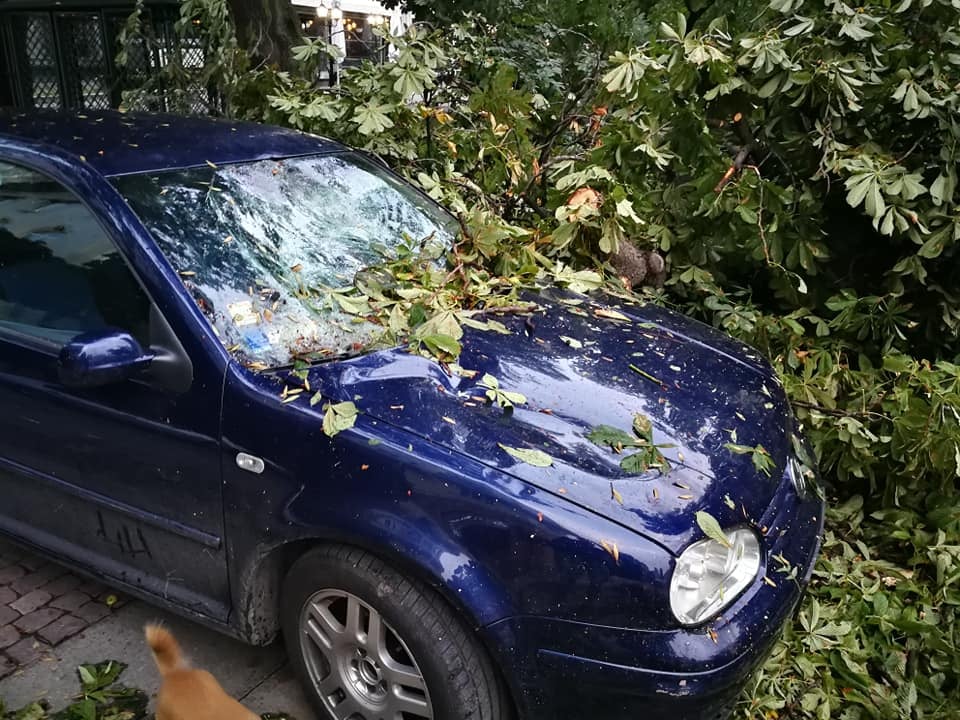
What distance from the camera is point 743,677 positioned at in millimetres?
2008

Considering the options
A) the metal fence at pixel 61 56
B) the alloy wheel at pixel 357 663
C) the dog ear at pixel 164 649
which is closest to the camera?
the dog ear at pixel 164 649

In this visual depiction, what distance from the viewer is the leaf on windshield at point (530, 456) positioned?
2034 millimetres

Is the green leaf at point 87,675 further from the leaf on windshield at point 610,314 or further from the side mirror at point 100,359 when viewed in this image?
the leaf on windshield at point 610,314

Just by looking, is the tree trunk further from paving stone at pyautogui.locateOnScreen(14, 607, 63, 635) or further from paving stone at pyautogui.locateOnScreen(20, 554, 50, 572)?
paving stone at pyautogui.locateOnScreen(14, 607, 63, 635)

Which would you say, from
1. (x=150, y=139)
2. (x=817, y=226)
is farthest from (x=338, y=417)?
(x=817, y=226)

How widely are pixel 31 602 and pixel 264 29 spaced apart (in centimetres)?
455

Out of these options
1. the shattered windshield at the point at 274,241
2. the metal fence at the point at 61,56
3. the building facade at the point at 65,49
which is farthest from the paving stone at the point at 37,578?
the metal fence at the point at 61,56

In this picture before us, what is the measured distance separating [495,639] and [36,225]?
7.03 feet

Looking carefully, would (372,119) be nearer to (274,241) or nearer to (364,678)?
(274,241)

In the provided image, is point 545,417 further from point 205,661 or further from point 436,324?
point 205,661

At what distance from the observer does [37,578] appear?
10.3 ft

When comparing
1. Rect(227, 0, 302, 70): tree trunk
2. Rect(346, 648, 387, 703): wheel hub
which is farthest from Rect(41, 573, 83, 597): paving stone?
Rect(227, 0, 302, 70): tree trunk

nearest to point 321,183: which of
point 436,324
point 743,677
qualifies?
point 436,324

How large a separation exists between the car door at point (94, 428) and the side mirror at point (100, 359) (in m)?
0.06
